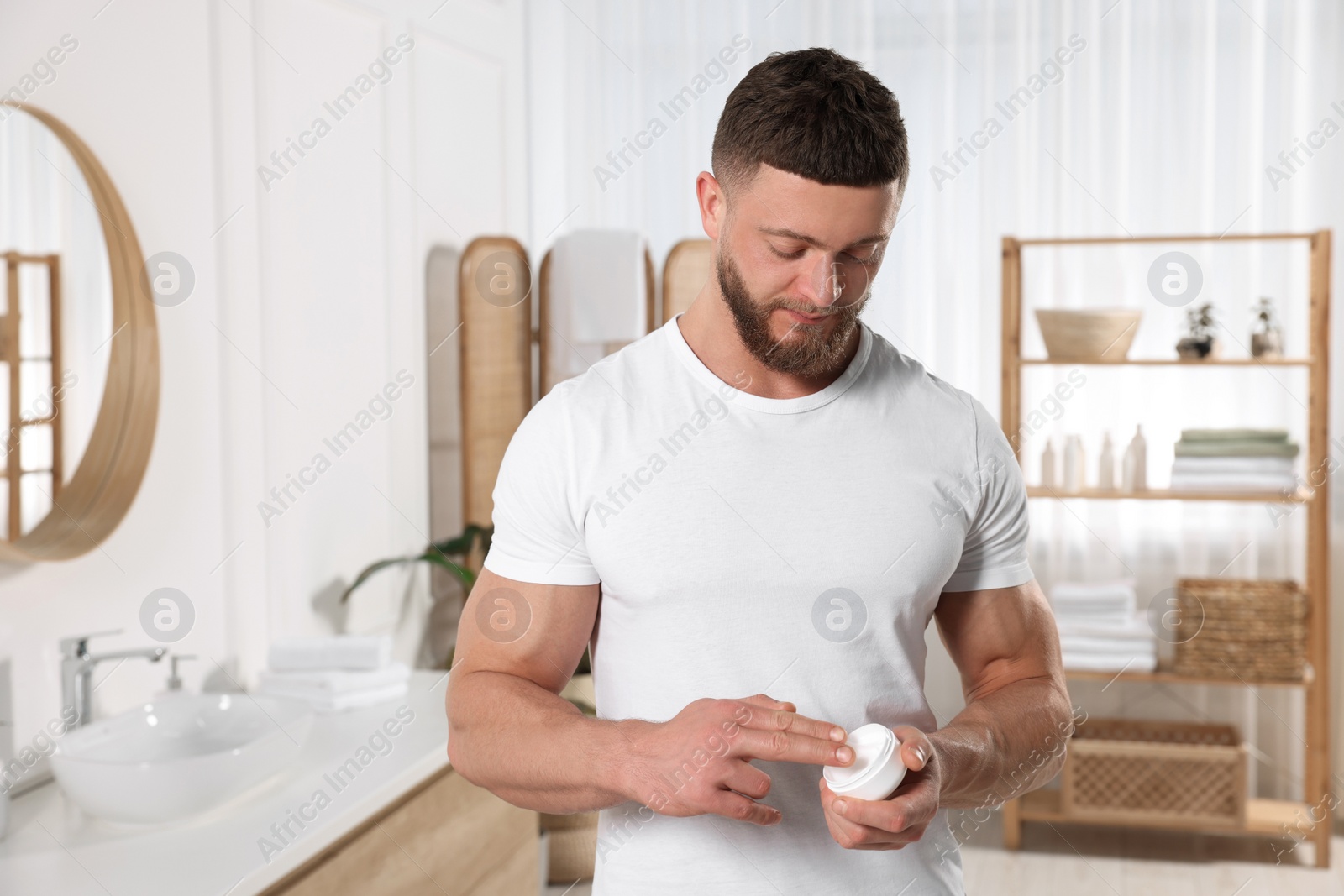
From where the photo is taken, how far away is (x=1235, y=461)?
9.98ft

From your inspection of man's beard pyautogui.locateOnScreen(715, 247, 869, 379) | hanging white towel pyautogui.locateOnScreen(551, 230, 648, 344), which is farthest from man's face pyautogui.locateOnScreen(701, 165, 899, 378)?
hanging white towel pyautogui.locateOnScreen(551, 230, 648, 344)

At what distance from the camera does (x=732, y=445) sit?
109cm

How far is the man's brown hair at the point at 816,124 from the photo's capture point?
3.43ft

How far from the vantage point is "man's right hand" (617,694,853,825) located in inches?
35.1

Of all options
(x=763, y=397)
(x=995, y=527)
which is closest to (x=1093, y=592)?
(x=995, y=527)

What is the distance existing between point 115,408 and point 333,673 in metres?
0.63

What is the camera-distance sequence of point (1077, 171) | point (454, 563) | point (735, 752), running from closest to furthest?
point (735, 752) → point (454, 563) → point (1077, 171)

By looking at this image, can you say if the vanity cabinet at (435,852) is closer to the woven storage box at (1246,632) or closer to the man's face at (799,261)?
the man's face at (799,261)

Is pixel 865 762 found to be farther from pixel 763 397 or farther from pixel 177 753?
pixel 177 753

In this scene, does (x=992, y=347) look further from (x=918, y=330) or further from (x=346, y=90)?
(x=346, y=90)

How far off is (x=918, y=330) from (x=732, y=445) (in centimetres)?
242

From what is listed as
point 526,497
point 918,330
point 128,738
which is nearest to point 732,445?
point 526,497

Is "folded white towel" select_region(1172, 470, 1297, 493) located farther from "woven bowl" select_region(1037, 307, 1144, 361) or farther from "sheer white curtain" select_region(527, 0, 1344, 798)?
"woven bowl" select_region(1037, 307, 1144, 361)

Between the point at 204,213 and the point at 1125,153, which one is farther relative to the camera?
the point at 1125,153
